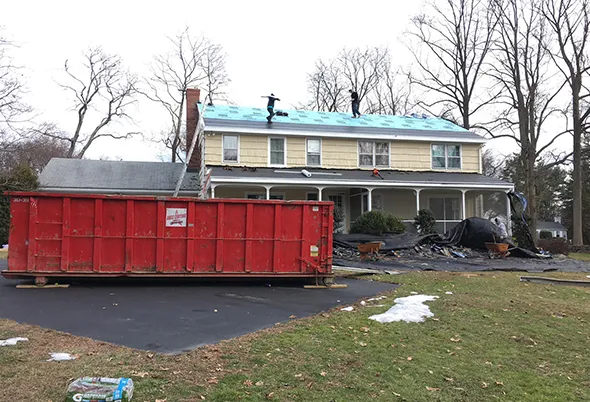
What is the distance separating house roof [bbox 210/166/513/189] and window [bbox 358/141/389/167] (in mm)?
575

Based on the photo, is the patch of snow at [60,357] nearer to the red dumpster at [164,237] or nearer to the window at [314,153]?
the red dumpster at [164,237]

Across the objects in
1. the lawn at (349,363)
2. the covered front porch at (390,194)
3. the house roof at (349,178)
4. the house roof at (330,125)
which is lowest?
the lawn at (349,363)

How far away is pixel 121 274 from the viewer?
967 centimetres

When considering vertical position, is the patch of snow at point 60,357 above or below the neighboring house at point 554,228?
below

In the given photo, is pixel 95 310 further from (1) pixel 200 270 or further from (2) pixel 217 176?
(2) pixel 217 176

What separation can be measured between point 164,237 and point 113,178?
16869 mm

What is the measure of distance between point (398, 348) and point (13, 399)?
3960 millimetres

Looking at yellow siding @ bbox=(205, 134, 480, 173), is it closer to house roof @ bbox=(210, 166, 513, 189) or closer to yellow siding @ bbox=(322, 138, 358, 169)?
yellow siding @ bbox=(322, 138, 358, 169)

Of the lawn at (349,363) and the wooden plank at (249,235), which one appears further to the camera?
the wooden plank at (249,235)

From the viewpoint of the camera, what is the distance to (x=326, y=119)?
2347 cm

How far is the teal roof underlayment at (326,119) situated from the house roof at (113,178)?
4.77 m

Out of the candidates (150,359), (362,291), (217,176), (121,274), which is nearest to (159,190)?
(217,176)

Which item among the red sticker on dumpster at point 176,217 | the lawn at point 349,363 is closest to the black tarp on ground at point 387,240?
the red sticker on dumpster at point 176,217

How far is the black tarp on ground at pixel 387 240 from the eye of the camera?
631 inches
